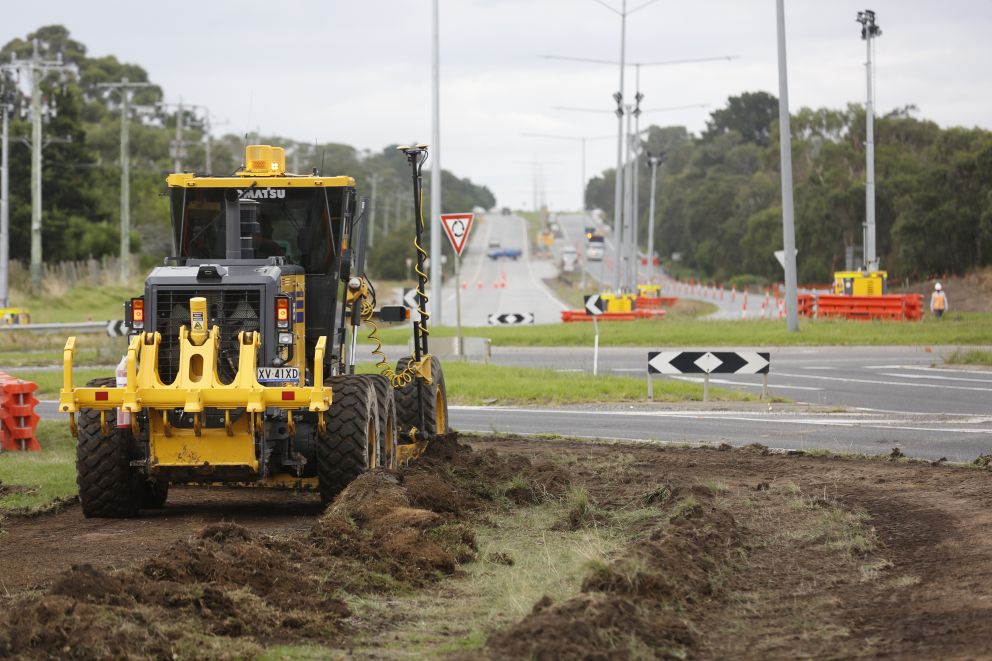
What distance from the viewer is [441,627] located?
319 inches

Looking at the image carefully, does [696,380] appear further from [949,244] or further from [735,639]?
[949,244]

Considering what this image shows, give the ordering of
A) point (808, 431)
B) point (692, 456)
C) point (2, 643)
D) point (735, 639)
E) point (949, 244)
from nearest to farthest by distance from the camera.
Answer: point (2, 643), point (735, 639), point (692, 456), point (808, 431), point (949, 244)

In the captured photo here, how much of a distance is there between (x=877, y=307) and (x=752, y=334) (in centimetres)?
829

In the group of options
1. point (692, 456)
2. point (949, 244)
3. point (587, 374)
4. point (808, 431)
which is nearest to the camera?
point (692, 456)

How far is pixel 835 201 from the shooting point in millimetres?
84312

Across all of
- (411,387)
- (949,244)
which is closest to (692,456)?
(411,387)

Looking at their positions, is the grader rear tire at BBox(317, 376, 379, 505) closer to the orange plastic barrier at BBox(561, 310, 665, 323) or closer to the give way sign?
the give way sign

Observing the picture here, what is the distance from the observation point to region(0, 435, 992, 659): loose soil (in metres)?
7.30

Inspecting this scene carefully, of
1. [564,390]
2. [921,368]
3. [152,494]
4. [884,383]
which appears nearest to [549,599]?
[152,494]

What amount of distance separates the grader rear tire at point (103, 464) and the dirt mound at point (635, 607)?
4.60 m

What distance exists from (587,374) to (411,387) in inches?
530

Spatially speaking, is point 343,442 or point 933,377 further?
point 933,377

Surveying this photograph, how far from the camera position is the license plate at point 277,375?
12055mm

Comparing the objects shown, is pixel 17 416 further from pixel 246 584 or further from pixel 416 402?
pixel 246 584
